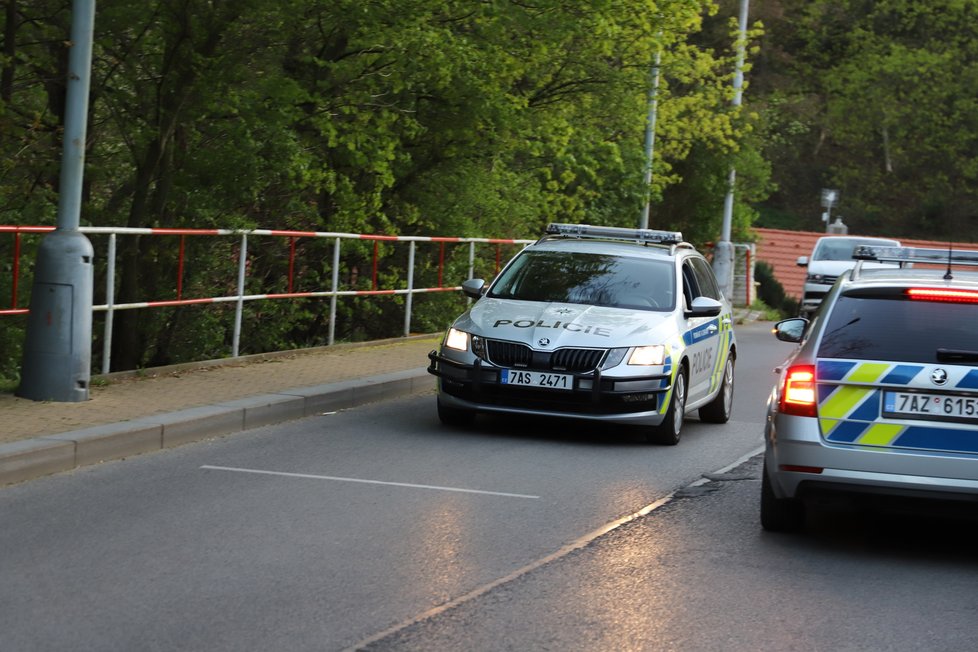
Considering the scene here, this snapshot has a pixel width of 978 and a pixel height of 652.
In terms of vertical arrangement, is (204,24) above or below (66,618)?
above

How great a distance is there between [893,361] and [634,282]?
5.04m

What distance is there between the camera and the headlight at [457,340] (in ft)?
38.1

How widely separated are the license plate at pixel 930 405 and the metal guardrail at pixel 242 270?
661 centimetres

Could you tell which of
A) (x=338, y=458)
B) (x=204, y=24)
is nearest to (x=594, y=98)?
(x=204, y=24)

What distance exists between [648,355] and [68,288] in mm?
4448

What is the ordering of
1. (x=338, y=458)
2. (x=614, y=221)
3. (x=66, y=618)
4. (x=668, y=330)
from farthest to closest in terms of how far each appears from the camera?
(x=614, y=221) < (x=668, y=330) < (x=338, y=458) < (x=66, y=618)

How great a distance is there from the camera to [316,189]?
739 inches

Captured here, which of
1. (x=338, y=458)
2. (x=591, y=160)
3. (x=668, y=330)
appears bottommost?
(x=338, y=458)

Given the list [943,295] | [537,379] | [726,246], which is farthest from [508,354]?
[726,246]

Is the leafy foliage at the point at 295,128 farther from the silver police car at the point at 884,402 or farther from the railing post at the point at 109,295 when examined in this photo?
the silver police car at the point at 884,402

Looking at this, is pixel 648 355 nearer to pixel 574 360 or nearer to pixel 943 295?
pixel 574 360

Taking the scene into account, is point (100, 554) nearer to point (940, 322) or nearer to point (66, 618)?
point (66, 618)

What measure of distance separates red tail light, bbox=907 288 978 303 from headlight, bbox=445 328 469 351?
14.7ft

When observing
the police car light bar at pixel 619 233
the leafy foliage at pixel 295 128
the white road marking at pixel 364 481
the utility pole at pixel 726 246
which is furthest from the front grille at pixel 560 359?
the utility pole at pixel 726 246
